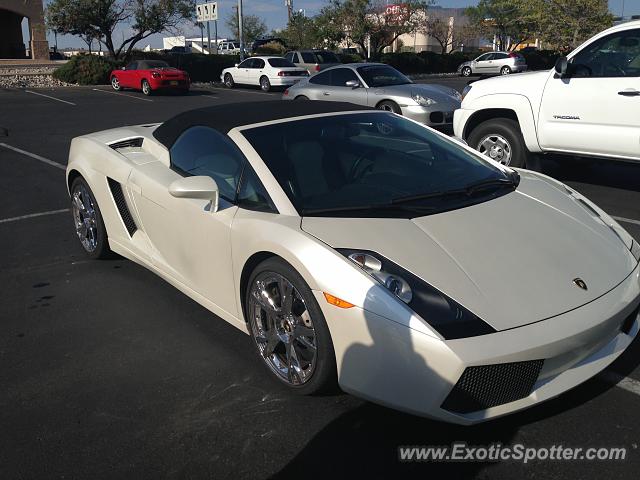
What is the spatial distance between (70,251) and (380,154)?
304cm

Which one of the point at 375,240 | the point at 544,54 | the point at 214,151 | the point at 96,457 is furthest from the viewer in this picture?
the point at 544,54

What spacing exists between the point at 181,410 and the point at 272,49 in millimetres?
40993

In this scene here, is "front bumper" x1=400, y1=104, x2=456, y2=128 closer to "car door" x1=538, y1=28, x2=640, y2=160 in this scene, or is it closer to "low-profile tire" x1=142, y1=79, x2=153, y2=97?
"car door" x1=538, y1=28, x2=640, y2=160

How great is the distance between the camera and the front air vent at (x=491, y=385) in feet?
7.86

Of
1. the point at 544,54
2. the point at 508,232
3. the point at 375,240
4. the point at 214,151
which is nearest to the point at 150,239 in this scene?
the point at 214,151

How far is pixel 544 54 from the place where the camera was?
145 ft

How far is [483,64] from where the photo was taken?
122 feet

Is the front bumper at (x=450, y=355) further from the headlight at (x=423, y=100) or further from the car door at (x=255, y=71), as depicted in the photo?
the car door at (x=255, y=71)

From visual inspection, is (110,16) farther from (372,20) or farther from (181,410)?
(181,410)

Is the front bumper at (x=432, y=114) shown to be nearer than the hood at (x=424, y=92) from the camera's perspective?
Yes

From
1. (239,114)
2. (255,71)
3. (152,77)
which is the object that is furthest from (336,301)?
(255,71)

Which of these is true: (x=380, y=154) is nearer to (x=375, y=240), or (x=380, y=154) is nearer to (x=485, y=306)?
(x=375, y=240)

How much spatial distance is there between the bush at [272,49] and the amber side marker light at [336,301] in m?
39.1

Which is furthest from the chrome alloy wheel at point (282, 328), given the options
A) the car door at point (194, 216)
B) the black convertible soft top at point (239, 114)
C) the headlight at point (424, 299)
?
the black convertible soft top at point (239, 114)
